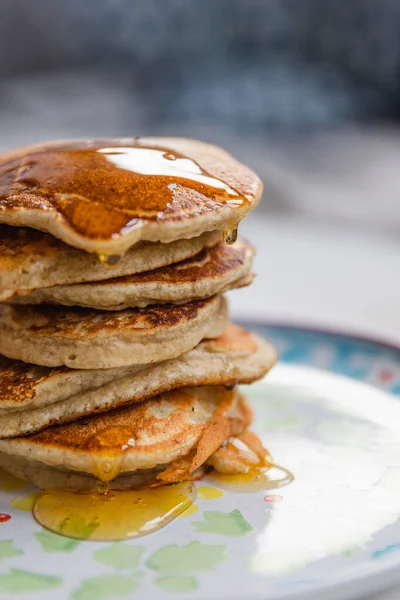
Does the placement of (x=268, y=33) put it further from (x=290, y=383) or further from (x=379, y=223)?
(x=290, y=383)

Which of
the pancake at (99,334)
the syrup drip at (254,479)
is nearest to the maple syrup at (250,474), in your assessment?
the syrup drip at (254,479)

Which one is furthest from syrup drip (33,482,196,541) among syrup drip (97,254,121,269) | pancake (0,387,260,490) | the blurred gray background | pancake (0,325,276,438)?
the blurred gray background

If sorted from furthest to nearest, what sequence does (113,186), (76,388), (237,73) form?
(237,73) < (76,388) < (113,186)

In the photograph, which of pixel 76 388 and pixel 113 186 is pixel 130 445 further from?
pixel 113 186

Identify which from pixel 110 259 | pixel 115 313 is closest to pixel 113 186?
pixel 110 259

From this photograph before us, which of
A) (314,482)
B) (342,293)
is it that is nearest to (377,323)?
(342,293)

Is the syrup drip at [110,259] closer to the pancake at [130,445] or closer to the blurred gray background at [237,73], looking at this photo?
the pancake at [130,445]
